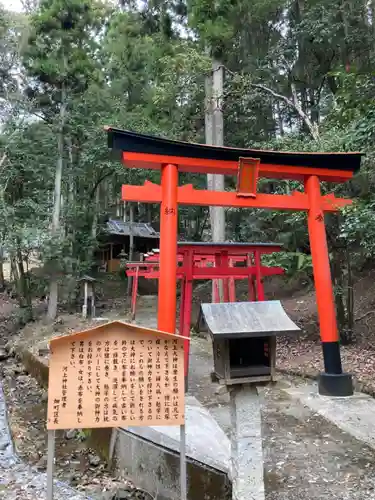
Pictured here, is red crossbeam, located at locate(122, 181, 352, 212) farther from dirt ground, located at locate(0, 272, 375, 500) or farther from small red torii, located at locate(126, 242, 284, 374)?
dirt ground, located at locate(0, 272, 375, 500)

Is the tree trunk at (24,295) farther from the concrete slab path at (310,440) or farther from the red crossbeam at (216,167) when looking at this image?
the red crossbeam at (216,167)

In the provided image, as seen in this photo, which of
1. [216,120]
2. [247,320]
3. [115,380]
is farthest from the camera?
[216,120]

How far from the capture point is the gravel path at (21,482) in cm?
475

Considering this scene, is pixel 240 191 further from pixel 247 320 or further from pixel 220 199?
pixel 247 320

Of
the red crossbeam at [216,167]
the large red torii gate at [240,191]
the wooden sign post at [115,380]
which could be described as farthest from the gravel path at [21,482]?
the red crossbeam at [216,167]

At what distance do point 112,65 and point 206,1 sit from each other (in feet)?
34.3

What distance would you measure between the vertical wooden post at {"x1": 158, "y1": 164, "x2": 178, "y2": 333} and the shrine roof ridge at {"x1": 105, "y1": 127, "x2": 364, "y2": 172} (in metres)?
0.36

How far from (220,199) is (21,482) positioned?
4981mm

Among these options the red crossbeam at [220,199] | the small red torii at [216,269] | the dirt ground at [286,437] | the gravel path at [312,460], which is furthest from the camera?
the small red torii at [216,269]

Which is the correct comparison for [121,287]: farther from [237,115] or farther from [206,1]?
[206,1]

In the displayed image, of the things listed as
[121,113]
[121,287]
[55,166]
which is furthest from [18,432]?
[121,287]

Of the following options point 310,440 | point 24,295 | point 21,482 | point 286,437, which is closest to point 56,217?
point 24,295

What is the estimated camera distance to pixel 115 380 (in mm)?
3365

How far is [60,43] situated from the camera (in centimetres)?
1605
